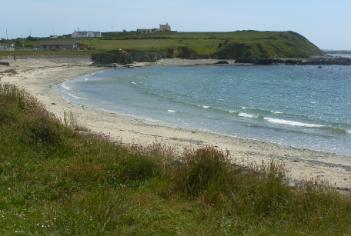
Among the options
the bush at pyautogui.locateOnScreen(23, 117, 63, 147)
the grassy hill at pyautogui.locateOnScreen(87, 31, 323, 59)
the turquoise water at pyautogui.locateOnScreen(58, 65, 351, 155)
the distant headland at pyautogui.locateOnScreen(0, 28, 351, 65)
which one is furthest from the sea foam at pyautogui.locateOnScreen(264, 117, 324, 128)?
the grassy hill at pyautogui.locateOnScreen(87, 31, 323, 59)

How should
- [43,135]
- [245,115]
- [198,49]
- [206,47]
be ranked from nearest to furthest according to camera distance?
[43,135], [245,115], [198,49], [206,47]

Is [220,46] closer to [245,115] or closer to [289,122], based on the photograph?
[245,115]

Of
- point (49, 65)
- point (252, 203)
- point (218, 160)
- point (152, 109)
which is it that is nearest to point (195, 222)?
point (252, 203)

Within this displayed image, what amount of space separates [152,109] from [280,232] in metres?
31.0

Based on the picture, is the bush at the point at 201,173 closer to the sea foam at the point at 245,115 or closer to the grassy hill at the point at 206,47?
the sea foam at the point at 245,115

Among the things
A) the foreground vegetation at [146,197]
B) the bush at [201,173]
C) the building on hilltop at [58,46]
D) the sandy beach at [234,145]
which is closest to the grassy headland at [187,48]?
the building on hilltop at [58,46]

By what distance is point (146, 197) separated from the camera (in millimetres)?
9344

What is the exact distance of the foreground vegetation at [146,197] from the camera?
7832 millimetres

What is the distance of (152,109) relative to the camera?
126 ft

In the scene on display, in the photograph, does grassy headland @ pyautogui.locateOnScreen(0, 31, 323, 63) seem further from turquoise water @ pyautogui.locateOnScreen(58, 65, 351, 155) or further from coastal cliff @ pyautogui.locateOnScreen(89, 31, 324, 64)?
turquoise water @ pyautogui.locateOnScreen(58, 65, 351, 155)

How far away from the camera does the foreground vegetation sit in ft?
25.7

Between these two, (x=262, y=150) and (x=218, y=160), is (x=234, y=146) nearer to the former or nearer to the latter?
(x=262, y=150)

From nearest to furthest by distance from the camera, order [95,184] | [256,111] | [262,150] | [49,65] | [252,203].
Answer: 1. [252,203]
2. [95,184]
3. [262,150]
4. [256,111]
5. [49,65]

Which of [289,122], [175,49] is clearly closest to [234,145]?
[289,122]
